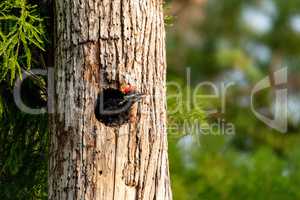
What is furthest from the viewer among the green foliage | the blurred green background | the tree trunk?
the blurred green background

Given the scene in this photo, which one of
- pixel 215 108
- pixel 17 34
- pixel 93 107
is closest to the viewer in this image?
pixel 93 107

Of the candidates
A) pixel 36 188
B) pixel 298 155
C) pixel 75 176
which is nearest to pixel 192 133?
pixel 36 188

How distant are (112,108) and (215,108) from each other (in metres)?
2.08

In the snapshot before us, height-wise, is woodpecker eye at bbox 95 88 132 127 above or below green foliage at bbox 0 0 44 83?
below

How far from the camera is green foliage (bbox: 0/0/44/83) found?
3629 millimetres

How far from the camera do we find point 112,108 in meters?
3.51

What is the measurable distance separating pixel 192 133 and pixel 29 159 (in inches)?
35.0

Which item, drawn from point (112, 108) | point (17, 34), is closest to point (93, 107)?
point (112, 108)

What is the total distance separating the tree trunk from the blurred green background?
20 centimetres

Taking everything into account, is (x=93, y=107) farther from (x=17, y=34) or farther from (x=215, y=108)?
(x=215, y=108)

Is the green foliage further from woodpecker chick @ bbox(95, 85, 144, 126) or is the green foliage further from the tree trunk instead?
woodpecker chick @ bbox(95, 85, 144, 126)

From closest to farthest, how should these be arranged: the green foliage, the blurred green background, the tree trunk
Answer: the tree trunk → the green foliage → the blurred green background

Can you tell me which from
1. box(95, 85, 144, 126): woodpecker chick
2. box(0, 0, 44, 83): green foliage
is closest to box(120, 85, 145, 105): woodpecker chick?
box(95, 85, 144, 126): woodpecker chick

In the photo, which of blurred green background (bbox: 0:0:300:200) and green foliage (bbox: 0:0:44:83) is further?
blurred green background (bbox: 0:0:300:200)
